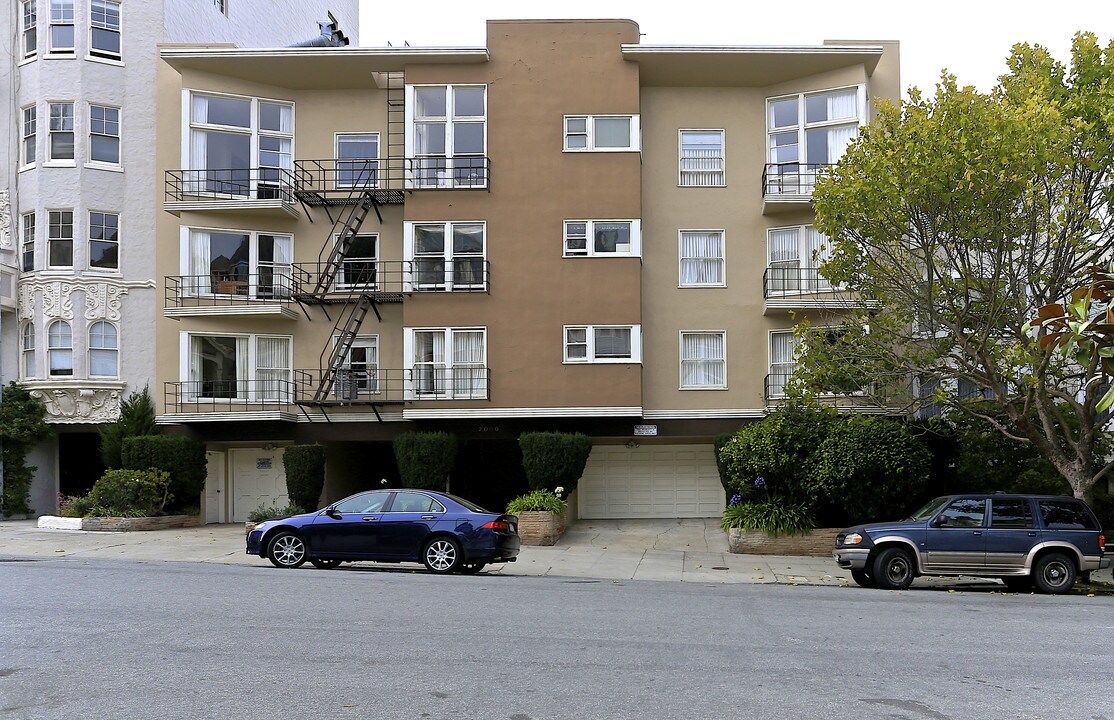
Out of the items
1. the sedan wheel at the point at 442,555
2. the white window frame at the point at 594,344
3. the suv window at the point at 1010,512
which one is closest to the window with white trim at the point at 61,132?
the white window frame at the point at 594,344

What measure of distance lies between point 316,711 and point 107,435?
22.5 m

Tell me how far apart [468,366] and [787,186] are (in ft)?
30.9

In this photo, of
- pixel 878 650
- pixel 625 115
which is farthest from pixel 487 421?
pixel 878 650

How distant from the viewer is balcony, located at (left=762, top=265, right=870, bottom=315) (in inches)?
1030

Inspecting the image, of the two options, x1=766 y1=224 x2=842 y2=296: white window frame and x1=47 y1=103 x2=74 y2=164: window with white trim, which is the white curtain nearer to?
x1=47 y1=103 x2=74 y2=164: window with white trim

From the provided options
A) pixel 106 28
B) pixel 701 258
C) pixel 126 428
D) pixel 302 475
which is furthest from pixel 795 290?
pixel 106 28

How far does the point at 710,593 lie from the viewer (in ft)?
47.8

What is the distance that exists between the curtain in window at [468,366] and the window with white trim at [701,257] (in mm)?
5674

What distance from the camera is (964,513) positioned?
1697 cm

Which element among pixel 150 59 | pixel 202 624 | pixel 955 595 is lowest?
pixel 955 595

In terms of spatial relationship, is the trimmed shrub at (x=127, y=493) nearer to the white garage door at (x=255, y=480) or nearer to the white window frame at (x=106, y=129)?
the white garage door at (x=255, y=480)

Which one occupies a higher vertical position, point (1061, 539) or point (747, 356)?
point (747, 356)

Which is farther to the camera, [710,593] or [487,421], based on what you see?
[487,421]

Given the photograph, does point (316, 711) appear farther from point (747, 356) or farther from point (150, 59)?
point (150, 59)
